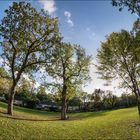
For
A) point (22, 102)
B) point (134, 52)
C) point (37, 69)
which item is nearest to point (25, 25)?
point (37, 69)

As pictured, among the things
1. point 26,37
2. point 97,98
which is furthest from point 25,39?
point 97,98

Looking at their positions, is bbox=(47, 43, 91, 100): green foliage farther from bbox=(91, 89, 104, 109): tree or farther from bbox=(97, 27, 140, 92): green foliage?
bbox=(91, 89, 104, 109): tree

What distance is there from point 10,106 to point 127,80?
1790cm

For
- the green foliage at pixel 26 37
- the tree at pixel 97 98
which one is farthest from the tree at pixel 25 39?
the tree at pixel 97 98

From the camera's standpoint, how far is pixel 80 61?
194 feet

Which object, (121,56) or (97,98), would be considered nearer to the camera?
(121,56)

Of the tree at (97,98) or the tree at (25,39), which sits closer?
the tree at (25,39)

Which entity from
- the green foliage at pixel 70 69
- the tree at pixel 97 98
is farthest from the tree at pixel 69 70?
the tree at pixel 97 98

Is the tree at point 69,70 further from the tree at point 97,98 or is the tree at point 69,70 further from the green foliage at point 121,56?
the tree at point 97,98

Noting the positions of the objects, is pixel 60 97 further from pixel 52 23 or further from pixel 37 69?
pixel 52 23

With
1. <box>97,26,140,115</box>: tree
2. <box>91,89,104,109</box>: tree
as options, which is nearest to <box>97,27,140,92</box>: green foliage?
<box>97,26,140,115</box>: tree

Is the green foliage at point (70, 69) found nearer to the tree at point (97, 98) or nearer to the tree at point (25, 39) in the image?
the tree at point (25, 39)

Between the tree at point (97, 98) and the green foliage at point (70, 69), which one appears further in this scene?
the tree at point (97, 98)

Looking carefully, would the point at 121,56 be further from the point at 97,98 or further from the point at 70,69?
the point at 97,98
